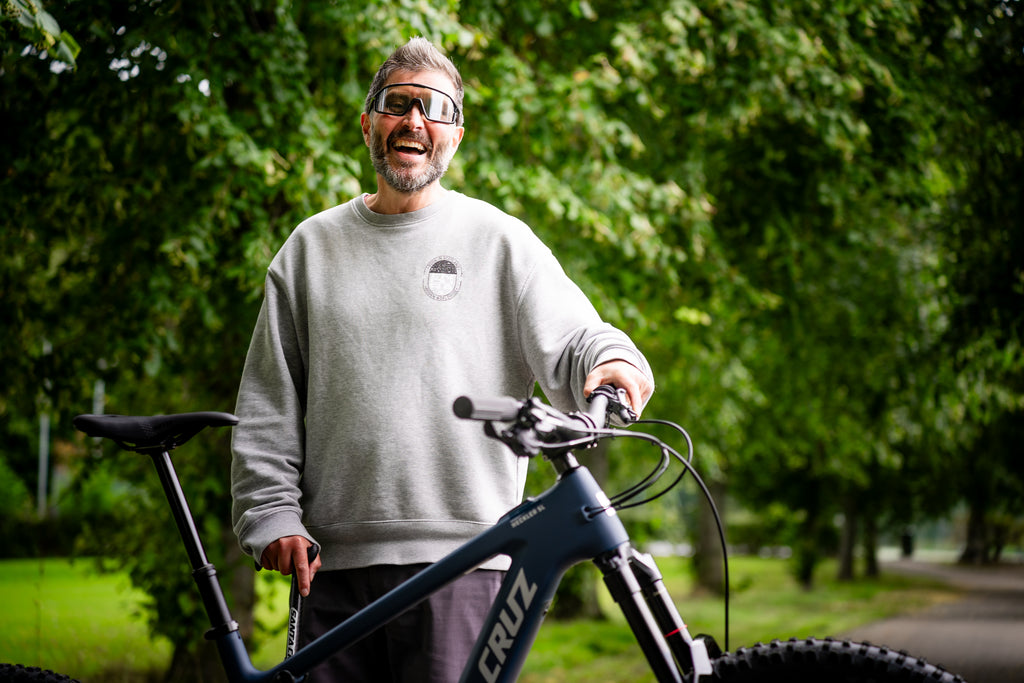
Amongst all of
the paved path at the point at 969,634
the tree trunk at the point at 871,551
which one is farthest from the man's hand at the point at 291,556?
the tree trunk at the point at 871,551

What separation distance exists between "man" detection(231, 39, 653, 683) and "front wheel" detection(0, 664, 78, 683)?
2.12ft

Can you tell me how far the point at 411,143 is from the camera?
224 cm

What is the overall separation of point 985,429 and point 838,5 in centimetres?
676

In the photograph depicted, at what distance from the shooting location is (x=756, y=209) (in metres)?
7.70

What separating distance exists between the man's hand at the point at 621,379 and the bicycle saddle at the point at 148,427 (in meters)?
0.83

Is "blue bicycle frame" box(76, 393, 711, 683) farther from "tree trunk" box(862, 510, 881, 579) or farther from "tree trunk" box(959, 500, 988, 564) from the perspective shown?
"tree trunk" box(959, 500, 988, 564)

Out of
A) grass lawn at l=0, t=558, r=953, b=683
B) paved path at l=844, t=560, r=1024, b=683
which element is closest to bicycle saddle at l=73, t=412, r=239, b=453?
grass lawn at l=0, t=558, r=953, b=683

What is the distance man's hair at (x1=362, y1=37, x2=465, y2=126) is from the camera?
2.26 metres

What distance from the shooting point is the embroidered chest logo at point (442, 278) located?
220cm

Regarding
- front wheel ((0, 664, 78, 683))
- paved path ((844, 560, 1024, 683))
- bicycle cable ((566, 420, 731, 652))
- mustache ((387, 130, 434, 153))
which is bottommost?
paved path ((844, 560, 1024, 683))

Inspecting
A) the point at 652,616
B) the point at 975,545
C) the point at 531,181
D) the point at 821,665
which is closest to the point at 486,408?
the point at 652,616

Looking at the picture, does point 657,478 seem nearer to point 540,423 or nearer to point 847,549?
point 540,423

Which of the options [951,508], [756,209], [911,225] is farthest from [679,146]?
[951,508]

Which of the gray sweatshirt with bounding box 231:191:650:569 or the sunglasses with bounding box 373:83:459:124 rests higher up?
the sunglasses with bounding box 373:83:459:124
